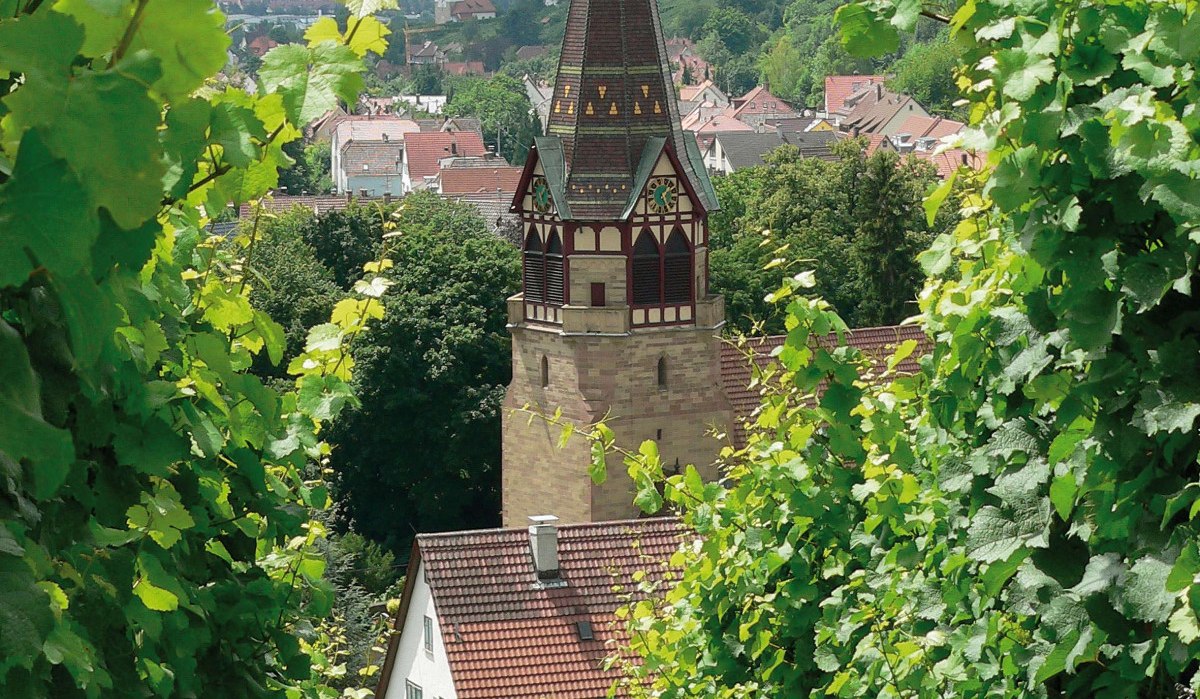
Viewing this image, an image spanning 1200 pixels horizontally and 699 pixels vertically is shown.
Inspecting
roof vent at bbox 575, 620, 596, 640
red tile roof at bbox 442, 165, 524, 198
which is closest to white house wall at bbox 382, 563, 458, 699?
roof vent at bbox 575, 620, 596, 640

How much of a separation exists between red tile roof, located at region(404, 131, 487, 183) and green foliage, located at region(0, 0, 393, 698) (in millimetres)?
125379

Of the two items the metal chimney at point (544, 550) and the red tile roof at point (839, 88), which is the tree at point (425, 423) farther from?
the red tile roof at point (839, 88)

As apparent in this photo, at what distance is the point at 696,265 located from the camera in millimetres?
35031

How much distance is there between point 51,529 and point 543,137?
3104cm

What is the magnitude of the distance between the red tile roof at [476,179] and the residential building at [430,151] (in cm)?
1326

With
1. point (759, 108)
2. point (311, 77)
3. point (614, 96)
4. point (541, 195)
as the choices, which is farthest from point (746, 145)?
point (311, 77)

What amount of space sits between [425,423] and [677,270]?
11.7m

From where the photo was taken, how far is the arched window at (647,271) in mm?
34312

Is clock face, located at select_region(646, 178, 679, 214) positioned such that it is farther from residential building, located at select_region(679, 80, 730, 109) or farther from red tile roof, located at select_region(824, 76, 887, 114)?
residential building, located at select_region(679, 80, 730, 109)

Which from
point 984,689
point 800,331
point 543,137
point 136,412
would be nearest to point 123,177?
point 136,412

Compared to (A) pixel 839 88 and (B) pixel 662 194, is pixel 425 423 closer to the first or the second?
(B) pixel 662 194

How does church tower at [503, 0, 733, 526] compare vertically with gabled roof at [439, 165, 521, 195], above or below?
above

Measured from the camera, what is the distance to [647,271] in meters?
34.7

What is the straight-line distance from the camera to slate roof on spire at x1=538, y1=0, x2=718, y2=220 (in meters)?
34.0
